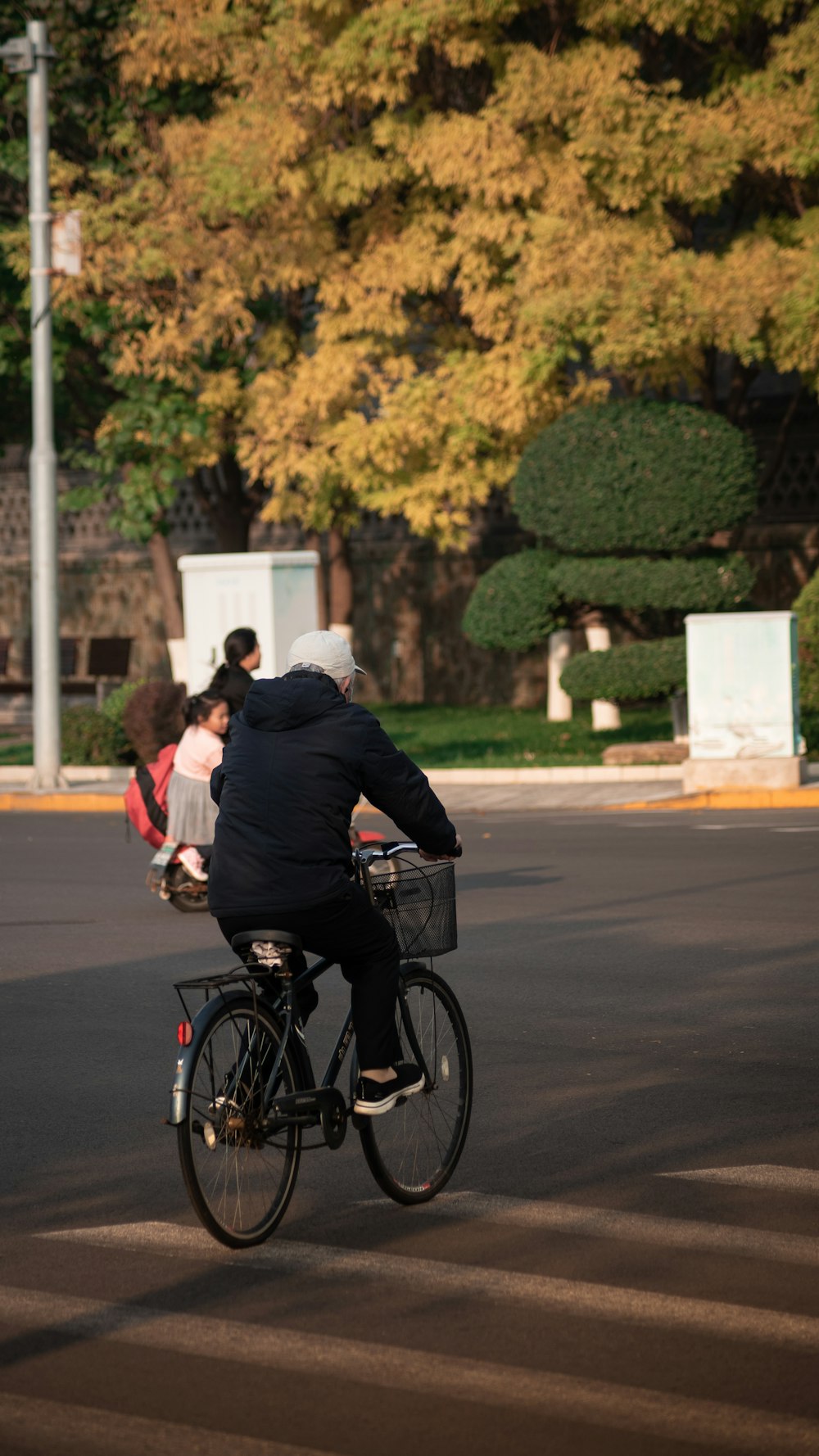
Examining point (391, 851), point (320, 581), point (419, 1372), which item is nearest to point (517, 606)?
point (320, 581)

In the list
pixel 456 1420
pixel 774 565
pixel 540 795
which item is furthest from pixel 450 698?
pixel 456 1420

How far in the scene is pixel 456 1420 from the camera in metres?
4.62

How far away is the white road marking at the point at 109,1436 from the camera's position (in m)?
4.47

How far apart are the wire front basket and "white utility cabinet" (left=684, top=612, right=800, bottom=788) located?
45.7 ft

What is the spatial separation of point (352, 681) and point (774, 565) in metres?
24.6

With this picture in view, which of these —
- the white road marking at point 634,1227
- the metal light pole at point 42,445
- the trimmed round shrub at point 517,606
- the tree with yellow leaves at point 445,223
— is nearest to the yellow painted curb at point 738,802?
the trimmed round shrub at point 517,606

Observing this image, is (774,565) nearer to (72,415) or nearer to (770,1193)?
(72,415)

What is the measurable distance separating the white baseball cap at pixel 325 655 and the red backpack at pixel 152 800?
751 cm

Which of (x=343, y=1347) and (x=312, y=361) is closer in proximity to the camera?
(x=343, y=1347)

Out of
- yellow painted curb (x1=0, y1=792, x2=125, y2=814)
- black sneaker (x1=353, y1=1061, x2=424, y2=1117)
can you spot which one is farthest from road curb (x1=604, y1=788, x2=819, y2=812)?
black sneaker (x1=353, y1=1061, x2=424, y2=1117)

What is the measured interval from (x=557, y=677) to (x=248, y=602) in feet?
27.8

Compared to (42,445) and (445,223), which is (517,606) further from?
(42,445)

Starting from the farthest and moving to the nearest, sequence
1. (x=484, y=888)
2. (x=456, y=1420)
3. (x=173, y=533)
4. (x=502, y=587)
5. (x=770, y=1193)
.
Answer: (x=173, y=533) → (x=502, y=587) → (x=484, y=888) → (x=770, y=1193) → (x=456, y=1420)

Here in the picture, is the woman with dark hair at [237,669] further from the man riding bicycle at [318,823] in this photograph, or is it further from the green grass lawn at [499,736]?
the green grass lawn at [499,736]
